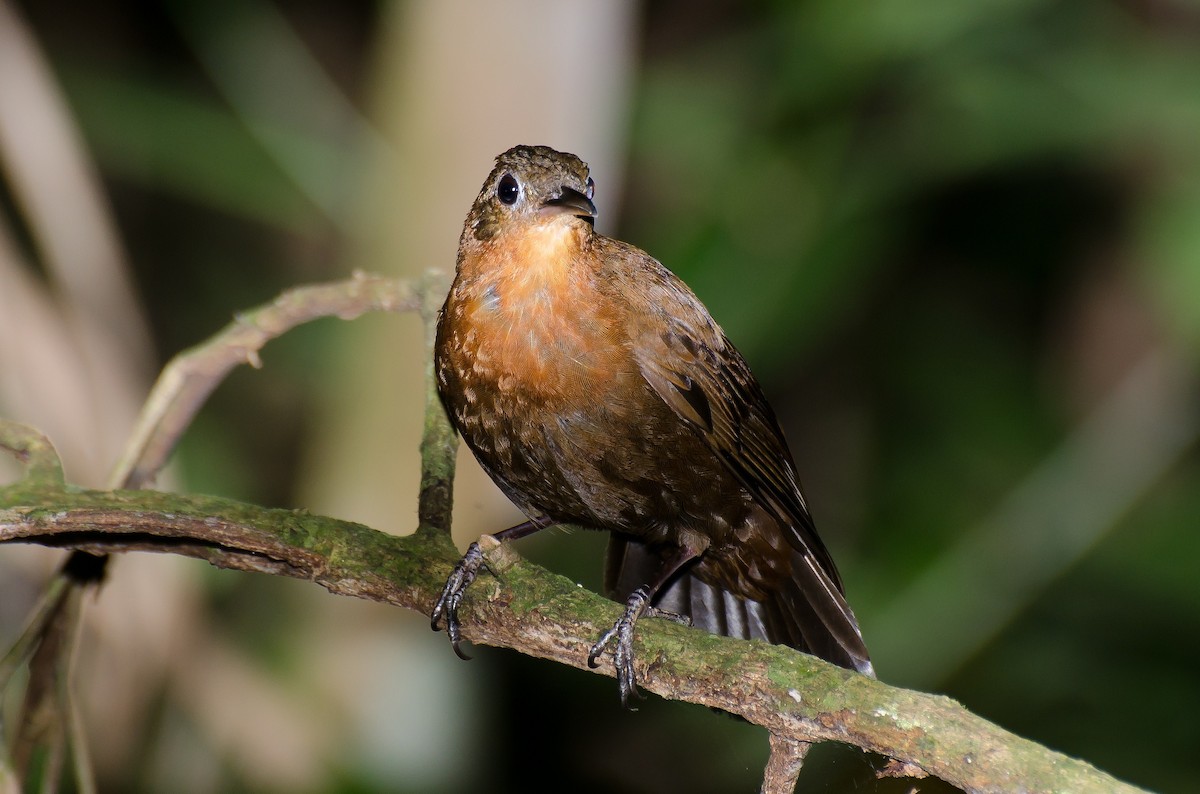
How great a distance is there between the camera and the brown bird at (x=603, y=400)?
3131 millimetres

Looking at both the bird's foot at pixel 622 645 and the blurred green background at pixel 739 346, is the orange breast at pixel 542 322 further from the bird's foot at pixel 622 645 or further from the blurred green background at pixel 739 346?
the blurred green background at pixel 739 346

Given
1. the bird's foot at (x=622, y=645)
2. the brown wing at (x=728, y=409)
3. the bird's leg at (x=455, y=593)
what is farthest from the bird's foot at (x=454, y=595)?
the brown wing at (x=728, y=409)

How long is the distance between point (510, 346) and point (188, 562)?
2469 millimetres

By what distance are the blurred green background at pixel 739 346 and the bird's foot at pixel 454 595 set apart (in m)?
0.76

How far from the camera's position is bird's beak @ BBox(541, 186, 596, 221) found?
123 inches

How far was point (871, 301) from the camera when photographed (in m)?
7.20

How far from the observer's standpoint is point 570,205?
3141 millimetres

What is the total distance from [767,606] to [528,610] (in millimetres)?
1331

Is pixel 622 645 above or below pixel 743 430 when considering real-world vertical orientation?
below

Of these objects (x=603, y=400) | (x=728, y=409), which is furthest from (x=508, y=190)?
(x=728, y=409)

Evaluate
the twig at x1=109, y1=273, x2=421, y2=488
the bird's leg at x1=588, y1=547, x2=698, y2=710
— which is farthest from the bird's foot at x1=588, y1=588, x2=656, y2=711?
the twig at x1=109, y1=273, x2=421, y2=488

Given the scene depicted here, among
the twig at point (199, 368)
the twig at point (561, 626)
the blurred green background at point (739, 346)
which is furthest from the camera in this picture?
the blurred green background at point (739, 346)

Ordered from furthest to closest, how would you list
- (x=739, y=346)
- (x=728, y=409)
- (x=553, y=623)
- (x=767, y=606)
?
(x=739, y=346) → (x=767, y=606) → (x=728, y=409) → (x=553, y=623)

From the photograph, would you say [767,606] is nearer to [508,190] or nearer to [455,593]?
[455,593]
